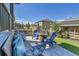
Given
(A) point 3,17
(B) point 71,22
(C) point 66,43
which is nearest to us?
(A) point 3,17

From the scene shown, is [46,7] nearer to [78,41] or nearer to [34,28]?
[34,28]

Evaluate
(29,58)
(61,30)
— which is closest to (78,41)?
(61,30)

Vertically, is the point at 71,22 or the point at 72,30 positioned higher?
the point at 71,22

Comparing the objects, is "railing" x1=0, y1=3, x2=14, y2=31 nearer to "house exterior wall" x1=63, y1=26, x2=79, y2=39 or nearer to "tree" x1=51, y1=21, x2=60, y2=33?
"tree" x1=51, y1=21, x2=60, y2=33

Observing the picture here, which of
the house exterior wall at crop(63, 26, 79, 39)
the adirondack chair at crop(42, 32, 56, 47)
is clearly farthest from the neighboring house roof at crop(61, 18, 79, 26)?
the adirondack chair at crop(42, 32, 56, 47)

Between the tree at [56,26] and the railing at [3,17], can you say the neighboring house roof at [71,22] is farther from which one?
the railing at [3,17]

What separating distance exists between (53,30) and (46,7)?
0.75m

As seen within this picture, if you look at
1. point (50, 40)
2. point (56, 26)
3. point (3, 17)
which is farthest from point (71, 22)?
point (3, 17)

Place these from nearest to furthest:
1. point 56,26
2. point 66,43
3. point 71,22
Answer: point 56,26 → point 71,22 → point 66,43

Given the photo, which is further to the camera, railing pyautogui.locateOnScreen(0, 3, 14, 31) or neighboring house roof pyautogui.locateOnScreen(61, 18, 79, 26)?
neighboring house roof pyautogui.locateOnScreen(61, 18, 79, 26)

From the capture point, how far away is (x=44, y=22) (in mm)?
4324

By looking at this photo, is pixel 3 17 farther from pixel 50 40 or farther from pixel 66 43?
pixel 66 43

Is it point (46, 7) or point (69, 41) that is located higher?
point (46, 7)

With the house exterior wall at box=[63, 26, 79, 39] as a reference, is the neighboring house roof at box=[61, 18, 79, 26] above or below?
above
